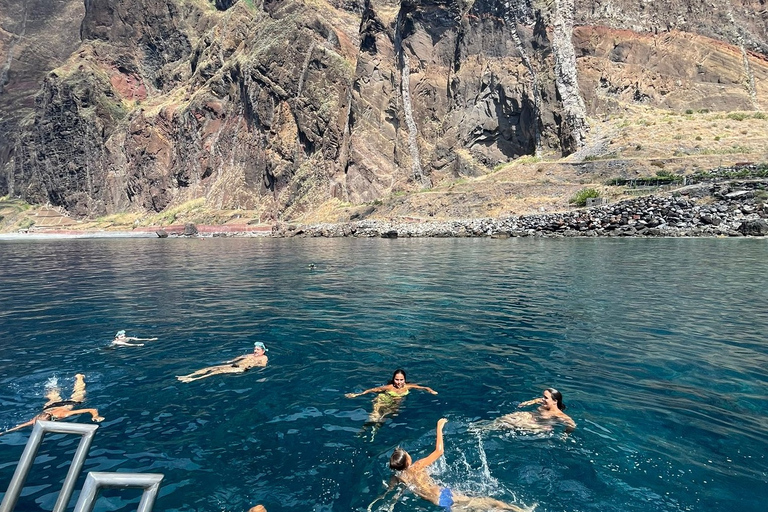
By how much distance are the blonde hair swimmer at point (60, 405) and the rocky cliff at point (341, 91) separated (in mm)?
74700

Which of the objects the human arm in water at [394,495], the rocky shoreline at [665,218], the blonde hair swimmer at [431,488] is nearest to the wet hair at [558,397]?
the blonde hair swimmer at [431,488]

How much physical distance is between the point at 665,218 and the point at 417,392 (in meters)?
45.2

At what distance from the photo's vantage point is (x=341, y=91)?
107 meters

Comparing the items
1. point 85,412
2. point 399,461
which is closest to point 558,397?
point 399,461

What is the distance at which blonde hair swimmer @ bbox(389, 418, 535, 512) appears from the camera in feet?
20.2

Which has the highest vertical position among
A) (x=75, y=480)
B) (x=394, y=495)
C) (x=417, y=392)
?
(x=75, y=480)

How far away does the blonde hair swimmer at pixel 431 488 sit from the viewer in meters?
6.16

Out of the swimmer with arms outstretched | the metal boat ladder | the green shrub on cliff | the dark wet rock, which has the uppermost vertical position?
the green shrub on cliff

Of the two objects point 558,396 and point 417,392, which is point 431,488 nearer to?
point 558,396

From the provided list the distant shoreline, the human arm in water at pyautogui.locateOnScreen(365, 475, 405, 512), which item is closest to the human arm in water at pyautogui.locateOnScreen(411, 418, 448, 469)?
the human arm in water at pyautogui.locateOnScreen(365, 475, 405, 512)

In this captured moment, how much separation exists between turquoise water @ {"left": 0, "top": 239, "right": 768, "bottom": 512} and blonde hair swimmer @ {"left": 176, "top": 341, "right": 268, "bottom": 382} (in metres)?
0.33

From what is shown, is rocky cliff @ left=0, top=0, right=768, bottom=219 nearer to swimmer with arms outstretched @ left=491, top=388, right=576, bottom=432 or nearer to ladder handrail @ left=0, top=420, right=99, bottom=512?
swimmer with arms outstretched @ left=491, top=388, right=576, bottom=432

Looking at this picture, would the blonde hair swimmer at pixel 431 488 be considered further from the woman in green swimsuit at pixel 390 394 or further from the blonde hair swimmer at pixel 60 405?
the blonde hair swimmer at pixel 60 405

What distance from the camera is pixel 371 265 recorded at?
32031 mm
